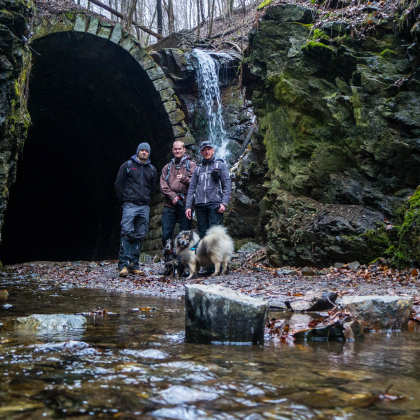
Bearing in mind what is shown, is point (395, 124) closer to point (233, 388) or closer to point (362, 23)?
point (362, 23)

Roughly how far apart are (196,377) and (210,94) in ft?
52.4

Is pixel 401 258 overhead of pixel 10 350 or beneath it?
overhead

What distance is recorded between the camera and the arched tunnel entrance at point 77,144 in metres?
12.8

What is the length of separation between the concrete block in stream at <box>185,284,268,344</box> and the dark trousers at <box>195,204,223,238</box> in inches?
196

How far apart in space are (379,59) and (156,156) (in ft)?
26.5

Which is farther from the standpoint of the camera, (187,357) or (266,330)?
(266,330)

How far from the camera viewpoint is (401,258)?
6078 mm

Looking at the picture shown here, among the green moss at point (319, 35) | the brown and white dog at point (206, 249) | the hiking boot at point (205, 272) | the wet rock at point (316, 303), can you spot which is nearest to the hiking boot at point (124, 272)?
the brown and white dog at point (206, 249)

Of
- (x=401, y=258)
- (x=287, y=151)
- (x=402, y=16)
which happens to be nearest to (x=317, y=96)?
(x=287, y=151)

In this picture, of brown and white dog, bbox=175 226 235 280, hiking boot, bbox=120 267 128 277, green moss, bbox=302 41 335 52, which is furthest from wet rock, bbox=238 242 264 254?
green moss, bbox=302 41 335 52

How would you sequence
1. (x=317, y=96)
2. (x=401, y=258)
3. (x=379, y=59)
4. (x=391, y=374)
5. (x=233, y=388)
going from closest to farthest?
(x=233, y=388), (x=391, y=374), (x=401, y=258), (x=379, y=59), (x=317, y=96)

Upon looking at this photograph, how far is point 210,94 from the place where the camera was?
16641 mm


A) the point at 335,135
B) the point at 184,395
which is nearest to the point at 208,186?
the point at 335,135

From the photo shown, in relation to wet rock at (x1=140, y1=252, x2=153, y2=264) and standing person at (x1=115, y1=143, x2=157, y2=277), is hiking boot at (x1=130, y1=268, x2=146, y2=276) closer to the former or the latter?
standing person at (x1=115, y1=143, x2=157, y2=277)
